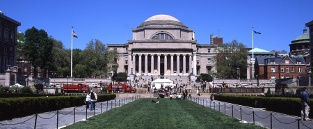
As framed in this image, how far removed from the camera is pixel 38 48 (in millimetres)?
109000

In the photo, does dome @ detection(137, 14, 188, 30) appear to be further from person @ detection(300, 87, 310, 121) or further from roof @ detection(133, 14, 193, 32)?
person @ detection(300, 87, 310, 121)

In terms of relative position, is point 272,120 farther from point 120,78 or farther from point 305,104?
point 120,78

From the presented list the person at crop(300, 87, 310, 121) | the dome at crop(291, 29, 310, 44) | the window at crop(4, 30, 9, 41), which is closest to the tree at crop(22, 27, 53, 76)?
the window at crop(4, 30, 9, 41)

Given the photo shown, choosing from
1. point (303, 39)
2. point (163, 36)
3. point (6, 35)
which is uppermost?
point (163, 36)

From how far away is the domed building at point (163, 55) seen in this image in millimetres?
146625

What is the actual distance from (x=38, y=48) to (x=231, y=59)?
48900mm

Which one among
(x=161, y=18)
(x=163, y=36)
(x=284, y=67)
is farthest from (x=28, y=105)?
(x=161, y=18)

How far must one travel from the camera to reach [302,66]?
12588 centimetres

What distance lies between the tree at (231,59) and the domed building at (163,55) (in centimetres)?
2164

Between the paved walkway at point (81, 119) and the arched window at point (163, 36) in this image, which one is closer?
the paved walkway at point (81, 119)

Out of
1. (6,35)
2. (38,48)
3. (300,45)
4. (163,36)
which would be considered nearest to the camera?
(6,35)

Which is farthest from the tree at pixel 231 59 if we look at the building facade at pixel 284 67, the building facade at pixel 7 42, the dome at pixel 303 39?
the building facade at pixel 7 42

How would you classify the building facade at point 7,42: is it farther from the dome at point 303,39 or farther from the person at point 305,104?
the dome at point 303,39

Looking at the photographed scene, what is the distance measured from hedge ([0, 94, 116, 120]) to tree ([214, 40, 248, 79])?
7542 centimetres
